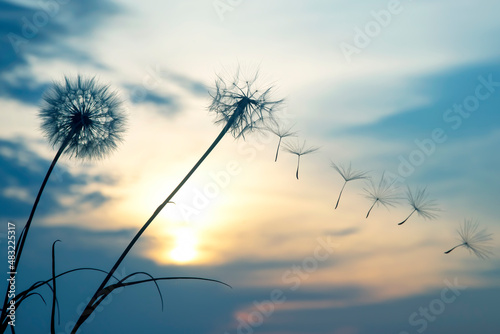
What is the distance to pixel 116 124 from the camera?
816cm

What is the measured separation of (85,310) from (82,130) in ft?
12.0

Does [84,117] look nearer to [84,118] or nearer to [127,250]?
[84,118]

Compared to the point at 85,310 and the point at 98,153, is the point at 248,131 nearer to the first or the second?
the point at 98,153

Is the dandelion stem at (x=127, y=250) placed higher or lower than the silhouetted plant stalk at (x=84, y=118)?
lower

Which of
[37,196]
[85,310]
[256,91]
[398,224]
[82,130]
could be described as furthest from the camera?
[82,130]

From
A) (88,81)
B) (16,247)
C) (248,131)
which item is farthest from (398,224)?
(88,81)

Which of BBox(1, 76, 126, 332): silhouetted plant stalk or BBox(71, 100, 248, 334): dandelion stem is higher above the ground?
BBox(1, 76, 126, 332): silhouetted plant stalk

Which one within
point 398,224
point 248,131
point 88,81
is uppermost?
point 88,81

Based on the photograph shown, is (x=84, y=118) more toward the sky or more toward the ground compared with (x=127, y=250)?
more toward the sky

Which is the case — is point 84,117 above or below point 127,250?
above

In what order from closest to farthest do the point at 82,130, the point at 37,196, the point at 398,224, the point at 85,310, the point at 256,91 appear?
the point at 85,310 → the point at 398,224 → the point at 37,196 → the point at 256,91 → the point at 82,130

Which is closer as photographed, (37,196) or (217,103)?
(37,196)

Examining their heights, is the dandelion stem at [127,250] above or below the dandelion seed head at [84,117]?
below

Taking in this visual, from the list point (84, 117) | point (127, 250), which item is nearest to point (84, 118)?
point (84, 117)
